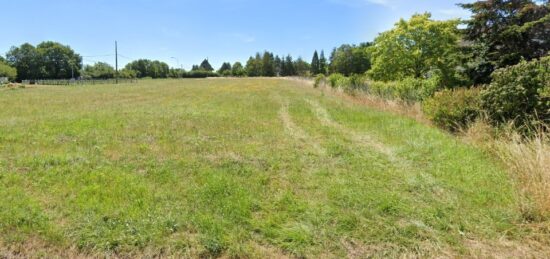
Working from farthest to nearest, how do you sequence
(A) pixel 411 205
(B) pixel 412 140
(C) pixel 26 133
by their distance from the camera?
1. (C) pixel 26 133
2. (B) pixel 412 140
3. (A) pixel 411 205

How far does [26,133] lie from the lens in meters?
8.00

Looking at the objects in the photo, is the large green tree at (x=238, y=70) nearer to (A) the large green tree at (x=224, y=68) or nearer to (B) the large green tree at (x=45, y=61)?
(A) the large green tree at (x=224, y=68)

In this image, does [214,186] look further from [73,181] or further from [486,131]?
[486,131]

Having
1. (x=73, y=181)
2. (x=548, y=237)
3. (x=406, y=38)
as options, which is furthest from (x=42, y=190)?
(x=406, y=38)

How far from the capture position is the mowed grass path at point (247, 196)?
316cm

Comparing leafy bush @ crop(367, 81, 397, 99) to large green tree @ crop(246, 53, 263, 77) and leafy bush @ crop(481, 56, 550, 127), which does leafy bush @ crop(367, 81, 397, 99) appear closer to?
leafy bush @ crop(481, 56, 550, 127)

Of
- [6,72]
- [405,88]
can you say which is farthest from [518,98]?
[6,72]

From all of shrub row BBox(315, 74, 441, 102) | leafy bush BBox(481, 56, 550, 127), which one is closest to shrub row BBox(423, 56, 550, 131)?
leafy bush BBox(481, 56, 550, 127)

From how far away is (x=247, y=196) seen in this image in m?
4.20

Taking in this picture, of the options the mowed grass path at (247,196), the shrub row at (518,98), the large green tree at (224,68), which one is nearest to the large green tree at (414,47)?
the shrub row at (518,98)

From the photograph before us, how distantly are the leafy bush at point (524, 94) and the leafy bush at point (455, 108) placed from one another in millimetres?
803

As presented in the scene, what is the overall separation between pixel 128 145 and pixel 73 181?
2.37 metres

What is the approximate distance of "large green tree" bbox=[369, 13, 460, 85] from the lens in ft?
66.8

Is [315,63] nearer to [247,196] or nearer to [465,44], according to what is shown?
[465,44]
